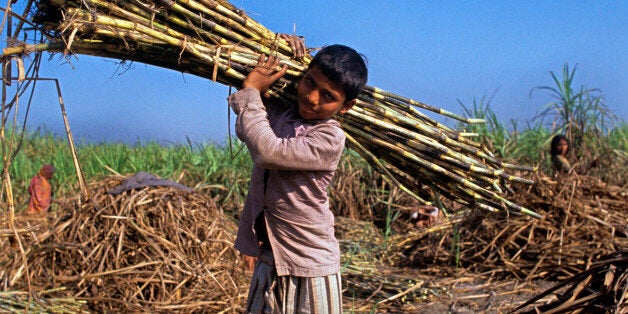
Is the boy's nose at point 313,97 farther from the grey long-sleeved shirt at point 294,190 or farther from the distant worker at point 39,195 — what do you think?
the distant worker at point 39,195

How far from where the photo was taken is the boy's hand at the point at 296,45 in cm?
253

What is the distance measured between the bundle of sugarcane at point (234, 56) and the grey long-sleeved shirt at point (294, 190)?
202 millimetres

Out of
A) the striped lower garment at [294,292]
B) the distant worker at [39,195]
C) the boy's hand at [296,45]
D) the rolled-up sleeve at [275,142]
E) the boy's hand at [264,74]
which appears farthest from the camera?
the distant worker at [39,195]

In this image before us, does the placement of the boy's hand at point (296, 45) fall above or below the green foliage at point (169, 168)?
A: above

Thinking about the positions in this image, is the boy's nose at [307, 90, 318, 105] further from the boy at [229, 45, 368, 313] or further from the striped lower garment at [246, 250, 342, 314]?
the striped lower garment at [246, 250, 342, 314]

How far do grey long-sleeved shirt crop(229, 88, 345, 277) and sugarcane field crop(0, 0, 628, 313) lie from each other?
5.8 inches

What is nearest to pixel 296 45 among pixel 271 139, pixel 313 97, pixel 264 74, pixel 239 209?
pixel 264 74

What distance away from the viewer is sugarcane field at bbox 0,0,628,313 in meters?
2.38

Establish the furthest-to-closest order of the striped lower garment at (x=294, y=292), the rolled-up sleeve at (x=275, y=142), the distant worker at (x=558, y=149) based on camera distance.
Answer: the distant worker at (x=558, y=149), the striped lower garment at (x=294, y=292), the rolled-up sleeve at (x=275, y=142)

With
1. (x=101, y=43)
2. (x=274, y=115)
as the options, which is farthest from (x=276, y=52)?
(x=101, y=43)

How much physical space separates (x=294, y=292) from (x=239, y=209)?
4.89m

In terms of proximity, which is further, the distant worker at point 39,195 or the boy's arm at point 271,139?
the distant worker at point 39,195

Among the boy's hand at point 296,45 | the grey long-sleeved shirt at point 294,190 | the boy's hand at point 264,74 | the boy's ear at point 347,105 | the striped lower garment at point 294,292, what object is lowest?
the striped lower garment at point 294,292

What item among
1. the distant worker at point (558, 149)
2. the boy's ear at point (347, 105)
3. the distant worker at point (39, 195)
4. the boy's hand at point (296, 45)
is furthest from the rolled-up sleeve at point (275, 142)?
the distant worker at point (558, 149)
